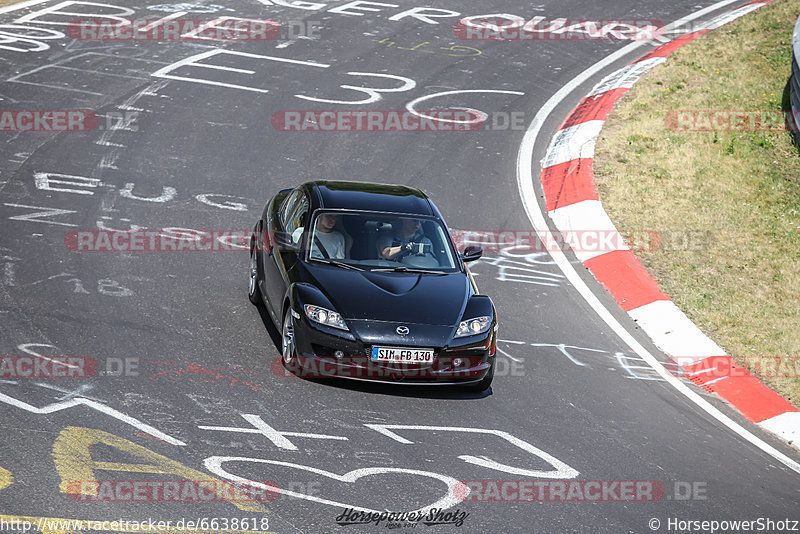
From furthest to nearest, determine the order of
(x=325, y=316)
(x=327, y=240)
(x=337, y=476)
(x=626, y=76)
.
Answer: (x=626, y=76) < (x=327, y=240) < (x=325, y=316) < (x=337, y=476)

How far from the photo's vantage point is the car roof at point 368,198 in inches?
385

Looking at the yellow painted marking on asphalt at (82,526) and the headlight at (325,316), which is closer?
the yellow painted marking on asphalt at (82,526)

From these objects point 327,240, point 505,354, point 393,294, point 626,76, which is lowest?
point 505,354

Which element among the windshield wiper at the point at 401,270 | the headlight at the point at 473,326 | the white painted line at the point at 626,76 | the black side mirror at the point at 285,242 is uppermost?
the white painted line at the point at 626,76

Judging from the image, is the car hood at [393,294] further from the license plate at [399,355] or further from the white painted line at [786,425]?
the white painted line at [786,425]

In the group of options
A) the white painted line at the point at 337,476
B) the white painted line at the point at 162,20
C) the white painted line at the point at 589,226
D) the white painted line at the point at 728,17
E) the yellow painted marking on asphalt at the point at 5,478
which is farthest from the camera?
the white painted line at the point at 728,17

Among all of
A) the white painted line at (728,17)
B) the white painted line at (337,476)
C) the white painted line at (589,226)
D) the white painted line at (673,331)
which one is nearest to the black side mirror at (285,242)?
the white painted line at (337,476)

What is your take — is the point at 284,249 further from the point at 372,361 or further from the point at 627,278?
the point at 627,278

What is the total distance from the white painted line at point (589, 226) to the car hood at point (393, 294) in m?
3.68

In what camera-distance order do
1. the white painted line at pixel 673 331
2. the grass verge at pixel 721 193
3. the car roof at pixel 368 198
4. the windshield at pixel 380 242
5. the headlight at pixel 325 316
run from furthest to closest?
the grass verge at pixel 721 193, the white painted line at pixel 673 331, the car roof at pixel 368 198, the windshield at pixel 380 242, the headlight at pixel 325 316

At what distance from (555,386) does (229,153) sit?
753 cm

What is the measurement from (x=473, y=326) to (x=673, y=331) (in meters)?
3.03

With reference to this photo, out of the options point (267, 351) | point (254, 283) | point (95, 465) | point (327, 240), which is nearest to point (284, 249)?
point (327, 240)

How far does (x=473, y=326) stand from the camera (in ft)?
28.1
